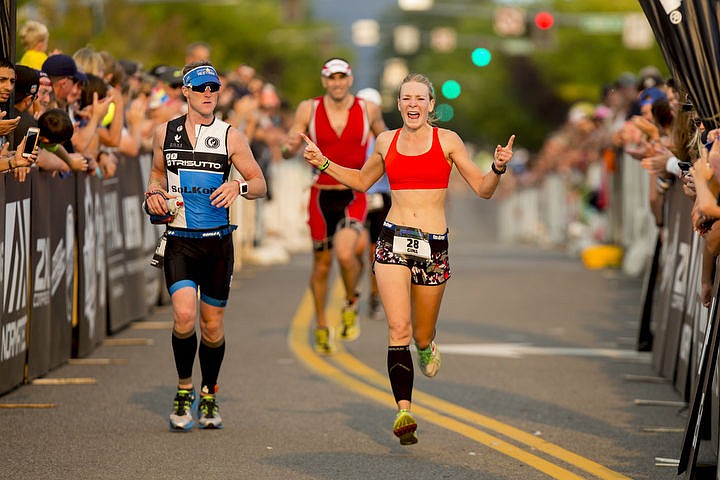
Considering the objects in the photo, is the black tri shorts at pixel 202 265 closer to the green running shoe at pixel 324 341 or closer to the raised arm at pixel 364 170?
the raised arm at pixel 364 170

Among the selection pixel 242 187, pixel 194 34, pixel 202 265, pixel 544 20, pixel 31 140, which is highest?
pixel 194 34

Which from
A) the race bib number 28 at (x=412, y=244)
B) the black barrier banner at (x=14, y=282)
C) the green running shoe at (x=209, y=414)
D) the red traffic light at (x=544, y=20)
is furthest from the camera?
the red traffic light at (x=544, y=20)

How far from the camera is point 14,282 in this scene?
33.8 ft

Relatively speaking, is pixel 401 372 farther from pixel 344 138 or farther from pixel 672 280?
pixel 344 138

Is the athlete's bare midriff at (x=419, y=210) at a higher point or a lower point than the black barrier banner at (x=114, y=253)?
higher

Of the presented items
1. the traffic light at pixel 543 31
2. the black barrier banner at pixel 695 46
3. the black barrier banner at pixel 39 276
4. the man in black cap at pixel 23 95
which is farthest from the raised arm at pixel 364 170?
the traffic light at pixel 543 31

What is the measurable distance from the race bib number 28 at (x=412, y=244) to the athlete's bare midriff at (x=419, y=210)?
0.17 feet

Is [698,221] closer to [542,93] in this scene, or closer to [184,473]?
[184,473]

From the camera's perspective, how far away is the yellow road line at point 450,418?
8.14 meters

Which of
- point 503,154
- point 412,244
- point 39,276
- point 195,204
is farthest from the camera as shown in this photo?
point 39,276

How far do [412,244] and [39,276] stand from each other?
3.32m

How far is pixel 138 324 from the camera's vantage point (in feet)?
49.1

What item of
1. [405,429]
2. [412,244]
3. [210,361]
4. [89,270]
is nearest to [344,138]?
[89,270]

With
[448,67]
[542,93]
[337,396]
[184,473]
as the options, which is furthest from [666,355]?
[448,67]
